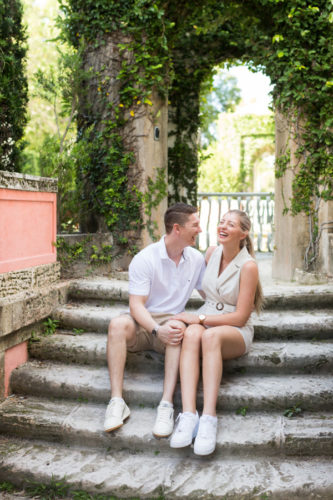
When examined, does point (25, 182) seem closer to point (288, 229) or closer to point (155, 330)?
point (155, 330)

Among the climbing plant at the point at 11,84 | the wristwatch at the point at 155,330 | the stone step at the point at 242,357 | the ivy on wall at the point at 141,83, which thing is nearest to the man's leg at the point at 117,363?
the wristwatch at the point at 155,330

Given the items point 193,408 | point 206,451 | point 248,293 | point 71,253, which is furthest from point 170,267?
point 71,253

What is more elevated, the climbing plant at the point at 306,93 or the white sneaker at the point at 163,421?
the climbing plant at the point at 306,93

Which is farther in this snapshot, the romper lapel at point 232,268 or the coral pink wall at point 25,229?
the coral pink wall at point 25,229

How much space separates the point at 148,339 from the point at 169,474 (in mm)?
866

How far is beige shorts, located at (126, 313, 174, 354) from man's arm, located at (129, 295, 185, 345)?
99mm

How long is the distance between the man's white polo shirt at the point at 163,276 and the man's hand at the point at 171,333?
0.30 m

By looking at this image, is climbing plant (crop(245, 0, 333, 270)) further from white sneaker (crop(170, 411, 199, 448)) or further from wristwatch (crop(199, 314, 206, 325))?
white sneaker (crop(170, 411, 199, 448))

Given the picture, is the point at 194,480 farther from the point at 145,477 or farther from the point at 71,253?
the point at 71,253

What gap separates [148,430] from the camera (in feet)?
9.28

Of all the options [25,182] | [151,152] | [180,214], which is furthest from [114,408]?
[151,152]

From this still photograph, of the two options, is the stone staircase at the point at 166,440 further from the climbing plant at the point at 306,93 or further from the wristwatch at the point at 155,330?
the climbing plant at the point at 306,93

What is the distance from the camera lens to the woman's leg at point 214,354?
9.00ft

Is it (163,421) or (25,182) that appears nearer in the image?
(163,421)
